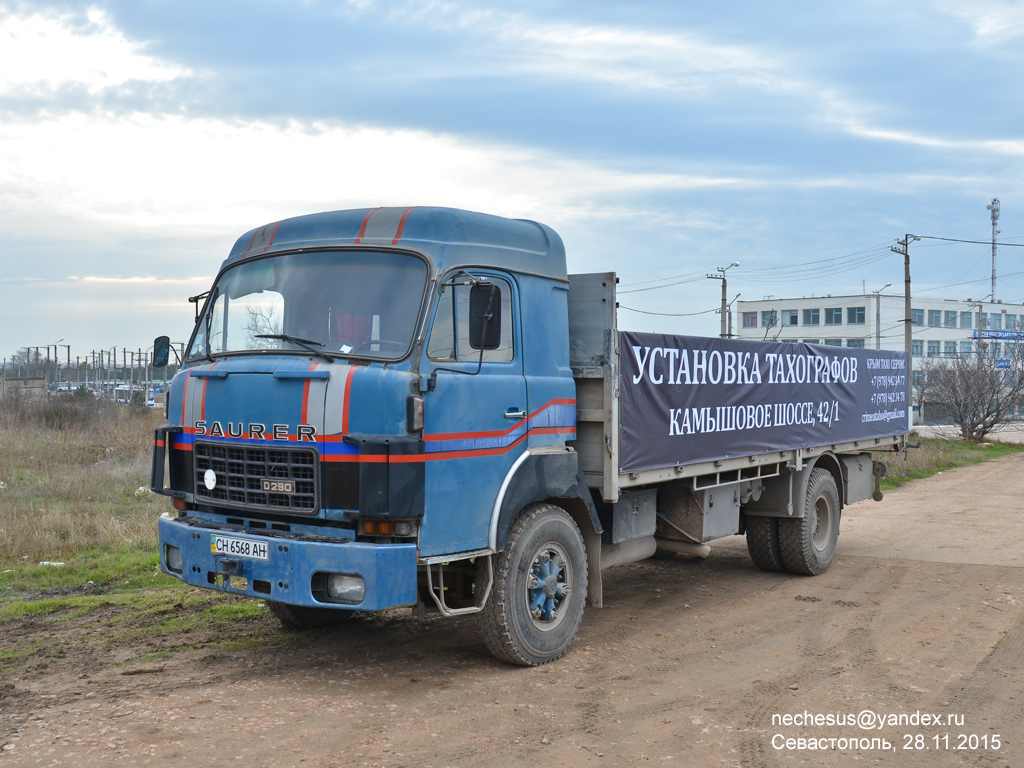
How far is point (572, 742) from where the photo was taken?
4.75m

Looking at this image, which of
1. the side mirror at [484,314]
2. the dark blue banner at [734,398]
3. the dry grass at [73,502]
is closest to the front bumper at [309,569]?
the side mirror at [484,314]

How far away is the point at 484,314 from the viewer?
17.9 ft

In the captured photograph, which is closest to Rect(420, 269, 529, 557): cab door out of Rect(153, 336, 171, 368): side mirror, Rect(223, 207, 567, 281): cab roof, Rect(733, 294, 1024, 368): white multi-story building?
Rect(223, 207, 567, 281): cab roof

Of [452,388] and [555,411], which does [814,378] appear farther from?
[452,388]

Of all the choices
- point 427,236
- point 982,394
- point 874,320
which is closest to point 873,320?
point 874,320

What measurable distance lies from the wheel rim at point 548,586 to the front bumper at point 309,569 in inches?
43.9

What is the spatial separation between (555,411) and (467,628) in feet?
6.59

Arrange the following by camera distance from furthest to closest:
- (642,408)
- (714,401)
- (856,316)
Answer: (856,316) → (714,401) → (642,408)

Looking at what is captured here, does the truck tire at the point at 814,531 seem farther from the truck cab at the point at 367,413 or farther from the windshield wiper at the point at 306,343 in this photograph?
the windshield wiper at the point at 306,343

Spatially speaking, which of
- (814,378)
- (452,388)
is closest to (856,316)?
(814,378)

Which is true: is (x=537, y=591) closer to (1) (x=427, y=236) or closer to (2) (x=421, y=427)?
(2) (x=421, y=427)

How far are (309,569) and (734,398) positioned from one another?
4248 millimetres

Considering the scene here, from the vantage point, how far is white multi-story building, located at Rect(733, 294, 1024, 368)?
8081 centimetres

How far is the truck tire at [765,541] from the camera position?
9.34 meters
